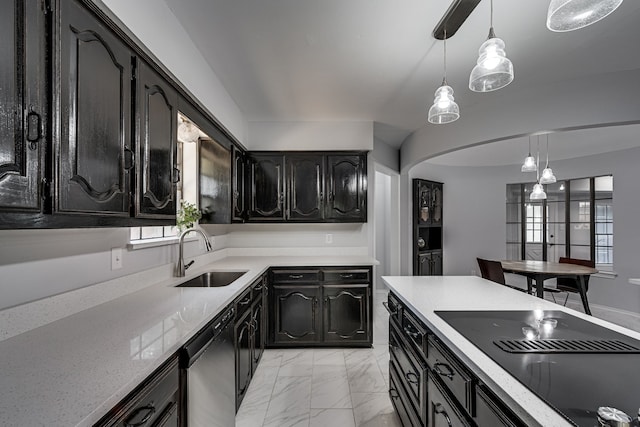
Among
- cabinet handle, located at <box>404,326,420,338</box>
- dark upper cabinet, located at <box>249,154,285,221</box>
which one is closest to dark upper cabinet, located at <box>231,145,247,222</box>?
dark upper cabinet, located at <box>249,154,285,221</box>

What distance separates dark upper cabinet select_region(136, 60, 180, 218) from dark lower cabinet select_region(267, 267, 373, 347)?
1.74m

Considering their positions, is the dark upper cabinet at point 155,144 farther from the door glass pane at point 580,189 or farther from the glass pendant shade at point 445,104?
the door glass pane at point 580,189

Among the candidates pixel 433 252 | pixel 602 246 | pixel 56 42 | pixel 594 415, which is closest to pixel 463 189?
pixel 433 252

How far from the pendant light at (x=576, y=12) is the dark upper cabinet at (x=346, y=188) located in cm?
255

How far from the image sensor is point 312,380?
2.64 meters

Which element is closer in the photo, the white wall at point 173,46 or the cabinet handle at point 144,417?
the cabinet handle at point 144,417

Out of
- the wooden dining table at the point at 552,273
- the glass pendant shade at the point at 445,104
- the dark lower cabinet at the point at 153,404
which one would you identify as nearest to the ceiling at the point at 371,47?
the glass pendant shade at the point at 445,104

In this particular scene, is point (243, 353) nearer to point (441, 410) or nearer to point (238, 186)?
point (441, 410)

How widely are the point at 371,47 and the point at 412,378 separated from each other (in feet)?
7.02

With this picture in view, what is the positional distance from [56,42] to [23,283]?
92 cm

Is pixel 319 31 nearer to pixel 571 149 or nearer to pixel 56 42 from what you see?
pixel 56 42

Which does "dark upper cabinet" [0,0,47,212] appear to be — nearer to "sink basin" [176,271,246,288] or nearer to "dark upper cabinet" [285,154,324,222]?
"sink basin" [176,271,246,288]

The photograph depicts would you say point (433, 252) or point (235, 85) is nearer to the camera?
point (235, 85)

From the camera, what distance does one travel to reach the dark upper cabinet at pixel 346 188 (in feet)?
11.8
